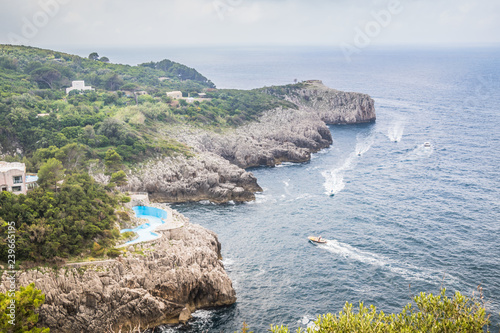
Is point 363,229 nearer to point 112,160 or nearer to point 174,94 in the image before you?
point 112,160

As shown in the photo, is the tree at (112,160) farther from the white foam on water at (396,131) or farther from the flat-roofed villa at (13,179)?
the white foam on water at (396,131)

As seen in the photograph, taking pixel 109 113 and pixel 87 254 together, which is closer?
pixel 87 254

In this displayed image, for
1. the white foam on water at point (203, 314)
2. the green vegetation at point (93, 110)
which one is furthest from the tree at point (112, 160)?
the white foam on water at point (203, 314)

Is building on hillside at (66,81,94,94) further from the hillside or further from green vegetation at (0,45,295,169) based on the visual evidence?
green vegetation at (0,45,295,169)

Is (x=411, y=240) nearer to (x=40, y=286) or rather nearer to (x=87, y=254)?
(x=87, y=254)

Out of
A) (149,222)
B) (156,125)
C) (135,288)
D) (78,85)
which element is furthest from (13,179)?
(78,85)

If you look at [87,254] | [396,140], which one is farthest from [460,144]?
[87,254]
